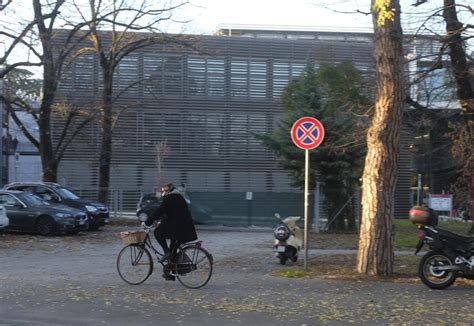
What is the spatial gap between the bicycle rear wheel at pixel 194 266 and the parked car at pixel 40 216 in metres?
11.2

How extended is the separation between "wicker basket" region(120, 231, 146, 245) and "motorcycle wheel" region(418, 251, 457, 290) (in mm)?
4721

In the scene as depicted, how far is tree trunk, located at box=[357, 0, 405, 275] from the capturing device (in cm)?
1094

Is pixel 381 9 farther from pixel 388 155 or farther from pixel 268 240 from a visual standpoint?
pixel 268 240

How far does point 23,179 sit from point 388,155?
147 ft

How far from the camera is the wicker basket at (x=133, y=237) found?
410 inches

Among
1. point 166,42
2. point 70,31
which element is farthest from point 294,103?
point 70,31

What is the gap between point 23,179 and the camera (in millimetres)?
50656

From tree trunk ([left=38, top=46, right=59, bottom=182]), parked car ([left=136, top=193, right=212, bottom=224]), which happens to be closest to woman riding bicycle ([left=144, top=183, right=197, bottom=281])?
tree trunk ([left=38, top=46, right=59, bottom=182])

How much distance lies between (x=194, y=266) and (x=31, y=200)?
1265cm

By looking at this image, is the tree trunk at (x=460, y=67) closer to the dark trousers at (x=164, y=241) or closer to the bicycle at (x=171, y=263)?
the bicycle at (x=171, y=263)

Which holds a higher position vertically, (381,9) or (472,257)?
(381,9)

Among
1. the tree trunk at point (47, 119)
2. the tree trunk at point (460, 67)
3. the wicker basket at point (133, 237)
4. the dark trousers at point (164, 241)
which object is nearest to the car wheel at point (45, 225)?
the tree trunk at point (47, 119)

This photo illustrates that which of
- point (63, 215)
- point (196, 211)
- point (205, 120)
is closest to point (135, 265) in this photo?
point (63, 215)

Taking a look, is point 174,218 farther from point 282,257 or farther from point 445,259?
point 445,259
